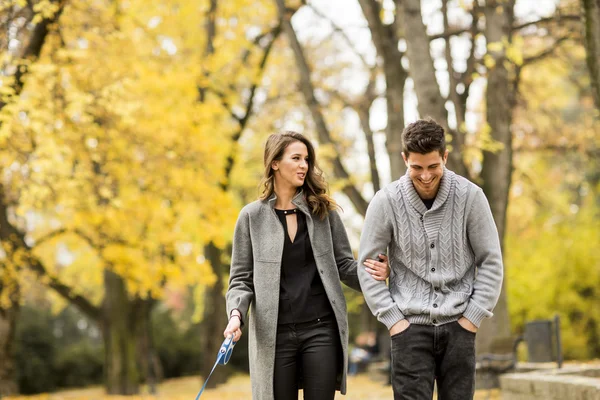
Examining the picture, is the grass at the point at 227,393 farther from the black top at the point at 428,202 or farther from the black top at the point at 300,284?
the black top at the point at 428,202

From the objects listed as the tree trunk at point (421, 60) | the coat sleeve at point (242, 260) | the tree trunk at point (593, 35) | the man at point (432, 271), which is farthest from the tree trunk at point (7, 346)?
the man at point (432, 271)

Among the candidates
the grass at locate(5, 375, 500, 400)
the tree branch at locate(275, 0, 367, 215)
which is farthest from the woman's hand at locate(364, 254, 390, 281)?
the tree branch at locate(275, 0, 367, 215)

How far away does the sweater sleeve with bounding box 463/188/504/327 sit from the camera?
13.0 feet

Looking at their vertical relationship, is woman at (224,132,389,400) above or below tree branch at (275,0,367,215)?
below

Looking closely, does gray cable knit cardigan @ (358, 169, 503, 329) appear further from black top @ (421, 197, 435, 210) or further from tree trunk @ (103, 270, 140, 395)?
tree trunk @ (103, 270, 140, 395)

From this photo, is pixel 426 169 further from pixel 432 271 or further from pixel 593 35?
pixel 593 35

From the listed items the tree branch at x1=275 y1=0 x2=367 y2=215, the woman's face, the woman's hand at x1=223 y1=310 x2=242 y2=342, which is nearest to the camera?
the woman's hand at x1=223 y1=310 x2=242 y2=342

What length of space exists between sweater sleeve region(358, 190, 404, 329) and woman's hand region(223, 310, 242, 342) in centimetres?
68

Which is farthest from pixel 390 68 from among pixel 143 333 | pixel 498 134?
pixel 143 333

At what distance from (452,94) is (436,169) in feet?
29.5

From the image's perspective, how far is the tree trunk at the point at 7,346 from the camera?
1812cm

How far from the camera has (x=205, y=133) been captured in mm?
16094

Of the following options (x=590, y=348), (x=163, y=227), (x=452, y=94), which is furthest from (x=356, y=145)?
(x=452, y=94)

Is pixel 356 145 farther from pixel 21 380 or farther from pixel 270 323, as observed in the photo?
pixel 270 323
